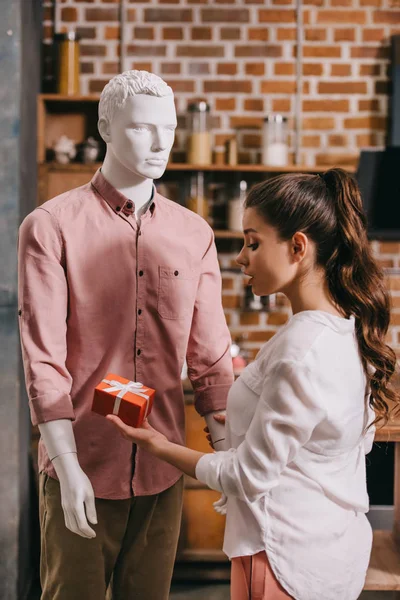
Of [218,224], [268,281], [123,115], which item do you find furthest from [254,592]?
[218,224]

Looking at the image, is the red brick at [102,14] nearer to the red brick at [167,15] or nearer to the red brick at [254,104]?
the red brick at [167,15]

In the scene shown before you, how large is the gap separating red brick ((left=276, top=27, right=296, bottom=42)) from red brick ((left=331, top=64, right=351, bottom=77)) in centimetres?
25

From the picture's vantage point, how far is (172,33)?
3486mm

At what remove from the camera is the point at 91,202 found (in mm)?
1446

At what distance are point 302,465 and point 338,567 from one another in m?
0.20

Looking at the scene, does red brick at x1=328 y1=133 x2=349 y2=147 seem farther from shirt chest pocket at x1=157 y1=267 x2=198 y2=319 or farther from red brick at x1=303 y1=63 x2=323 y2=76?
shirt chest pocket at x1=157 y1=267 x2=198 y2=319

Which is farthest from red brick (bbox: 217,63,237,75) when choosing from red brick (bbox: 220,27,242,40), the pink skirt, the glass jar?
the pink skirt

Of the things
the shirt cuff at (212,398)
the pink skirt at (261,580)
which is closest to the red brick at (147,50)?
the shirt cuff at (212,398)

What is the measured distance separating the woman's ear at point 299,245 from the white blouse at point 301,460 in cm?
11

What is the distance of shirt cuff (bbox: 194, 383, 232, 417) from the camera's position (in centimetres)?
152

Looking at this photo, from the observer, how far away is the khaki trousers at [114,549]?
4.58 feet

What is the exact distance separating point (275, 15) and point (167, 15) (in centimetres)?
54

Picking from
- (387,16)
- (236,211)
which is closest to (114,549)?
(236,211)

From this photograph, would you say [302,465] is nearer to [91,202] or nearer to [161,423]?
[161,423]
